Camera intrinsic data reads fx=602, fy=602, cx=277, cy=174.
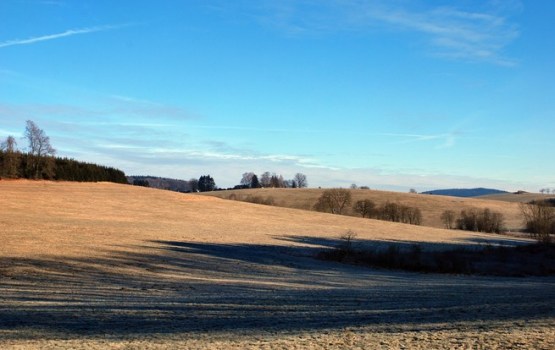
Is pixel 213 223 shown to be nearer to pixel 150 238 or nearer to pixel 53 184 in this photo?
pixel 150 238

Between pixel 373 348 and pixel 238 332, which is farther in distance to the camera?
pixel 238 332

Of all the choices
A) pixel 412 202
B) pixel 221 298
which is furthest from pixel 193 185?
pixel 221 298

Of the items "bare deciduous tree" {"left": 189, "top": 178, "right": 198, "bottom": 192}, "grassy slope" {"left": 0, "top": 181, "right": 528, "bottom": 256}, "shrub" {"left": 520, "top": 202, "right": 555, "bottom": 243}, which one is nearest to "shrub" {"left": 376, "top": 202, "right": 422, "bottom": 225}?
"grassy slope" {"left": 0, "top": 181, "right": 528, "bottom": 256}

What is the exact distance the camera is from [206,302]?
567 inches

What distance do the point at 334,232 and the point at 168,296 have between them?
41114 mm

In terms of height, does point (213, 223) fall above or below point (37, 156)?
below

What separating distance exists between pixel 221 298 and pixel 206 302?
111 centimetres

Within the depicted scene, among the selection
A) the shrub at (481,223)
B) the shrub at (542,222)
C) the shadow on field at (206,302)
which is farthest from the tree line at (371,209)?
the shadow on field at (206,302)

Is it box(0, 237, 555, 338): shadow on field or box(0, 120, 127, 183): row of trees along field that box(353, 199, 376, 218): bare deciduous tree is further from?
box(0, 237, 555, 338): shadow on field

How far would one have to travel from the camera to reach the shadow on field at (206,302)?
10.9 meters

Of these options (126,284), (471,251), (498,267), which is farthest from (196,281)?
(471,251)

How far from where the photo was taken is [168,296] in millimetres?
16156

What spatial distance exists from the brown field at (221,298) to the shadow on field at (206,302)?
4 cm

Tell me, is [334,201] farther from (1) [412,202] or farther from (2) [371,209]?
(1) [412,202]
